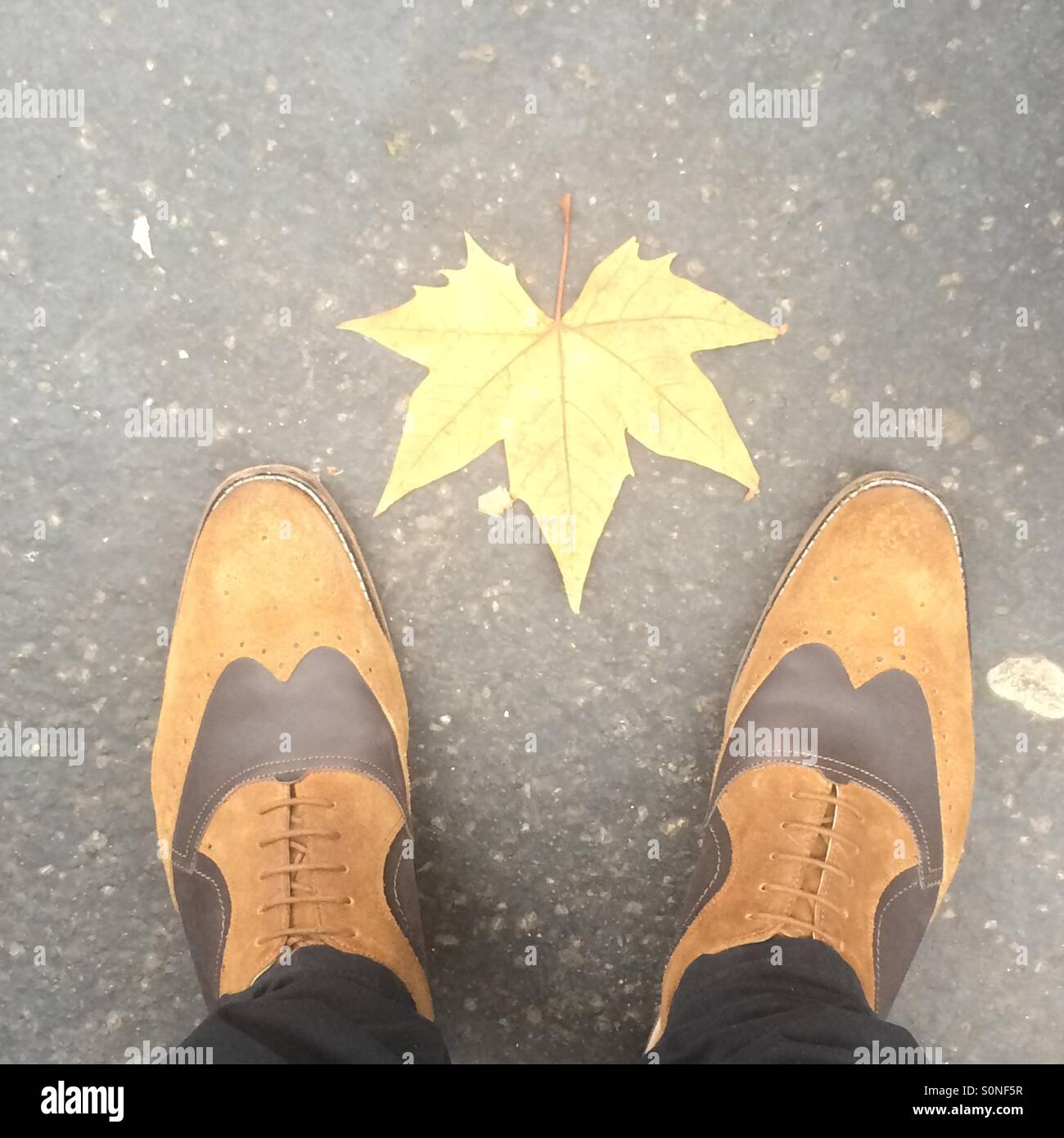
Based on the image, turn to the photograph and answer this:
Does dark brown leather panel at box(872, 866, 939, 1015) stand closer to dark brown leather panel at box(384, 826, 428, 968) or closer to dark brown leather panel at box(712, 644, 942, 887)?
dark brown leather panel at box(712, 644, 942, 887)

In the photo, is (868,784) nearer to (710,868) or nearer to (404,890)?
(710,868)

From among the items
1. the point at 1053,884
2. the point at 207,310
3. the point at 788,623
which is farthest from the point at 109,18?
the point at 1053,884

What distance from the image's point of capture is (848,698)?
135 cm

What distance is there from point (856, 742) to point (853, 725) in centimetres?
3

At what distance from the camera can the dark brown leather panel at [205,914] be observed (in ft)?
4.21

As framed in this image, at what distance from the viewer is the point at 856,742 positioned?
52.9 inches

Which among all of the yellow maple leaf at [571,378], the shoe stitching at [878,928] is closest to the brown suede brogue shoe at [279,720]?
the yellow maple leaf at [571,378]

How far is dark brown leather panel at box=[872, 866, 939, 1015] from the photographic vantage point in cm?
129

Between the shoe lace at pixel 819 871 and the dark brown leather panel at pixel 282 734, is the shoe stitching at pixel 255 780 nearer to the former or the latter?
the dark brown leather panel at pixel 282 734

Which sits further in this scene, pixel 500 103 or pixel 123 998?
pixel 123 998

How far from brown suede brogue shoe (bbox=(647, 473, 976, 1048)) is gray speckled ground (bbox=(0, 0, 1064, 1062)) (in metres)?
0.06

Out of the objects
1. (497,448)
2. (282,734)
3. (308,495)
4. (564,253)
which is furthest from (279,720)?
(564,253)
